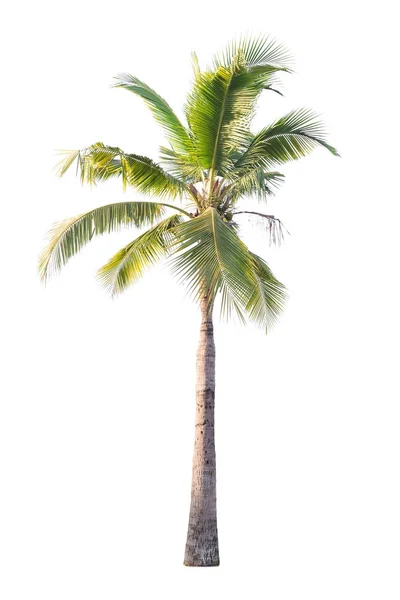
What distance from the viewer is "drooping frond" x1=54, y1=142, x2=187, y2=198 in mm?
12938

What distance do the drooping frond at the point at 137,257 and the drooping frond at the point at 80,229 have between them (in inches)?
17.9

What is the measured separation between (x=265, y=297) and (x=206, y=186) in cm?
202

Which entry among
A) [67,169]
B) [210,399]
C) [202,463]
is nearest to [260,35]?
[67,169]

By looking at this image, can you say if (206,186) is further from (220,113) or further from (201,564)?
(201,564)

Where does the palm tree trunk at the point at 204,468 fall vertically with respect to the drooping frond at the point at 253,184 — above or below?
below

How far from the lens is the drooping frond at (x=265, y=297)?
14.2 meters

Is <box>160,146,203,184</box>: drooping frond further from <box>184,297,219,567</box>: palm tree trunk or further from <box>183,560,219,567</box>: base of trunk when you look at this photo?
<box>183,560,219,567</box>: base of trunk

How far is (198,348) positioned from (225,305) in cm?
199

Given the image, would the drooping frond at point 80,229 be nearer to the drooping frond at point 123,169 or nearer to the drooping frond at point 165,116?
the drooping frond at point 123,169

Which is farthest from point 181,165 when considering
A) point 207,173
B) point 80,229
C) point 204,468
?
point 204,468

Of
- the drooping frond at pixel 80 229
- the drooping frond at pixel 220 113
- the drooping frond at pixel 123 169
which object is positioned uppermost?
the drooping frond at pixel 220 113

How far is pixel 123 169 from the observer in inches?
510

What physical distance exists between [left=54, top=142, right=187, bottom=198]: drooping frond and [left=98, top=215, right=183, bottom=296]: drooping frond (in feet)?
1.72

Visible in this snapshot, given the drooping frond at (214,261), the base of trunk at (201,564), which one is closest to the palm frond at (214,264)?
the drooping frond at (214,261)
